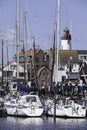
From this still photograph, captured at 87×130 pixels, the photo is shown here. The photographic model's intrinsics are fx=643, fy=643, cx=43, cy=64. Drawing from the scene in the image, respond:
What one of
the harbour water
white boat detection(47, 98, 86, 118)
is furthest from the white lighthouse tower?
the harbour water

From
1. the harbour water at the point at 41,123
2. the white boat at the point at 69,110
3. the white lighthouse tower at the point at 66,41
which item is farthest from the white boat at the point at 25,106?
the white lighthouse tower at the point at 66,41

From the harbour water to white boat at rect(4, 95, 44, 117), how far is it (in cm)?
81

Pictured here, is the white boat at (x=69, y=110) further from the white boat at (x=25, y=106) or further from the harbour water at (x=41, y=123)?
the white boat at (x=25, y=106)

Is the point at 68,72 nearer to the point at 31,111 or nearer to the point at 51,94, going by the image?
the point at 51,94

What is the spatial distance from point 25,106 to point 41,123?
5327 mm

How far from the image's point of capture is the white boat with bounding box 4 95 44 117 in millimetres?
66812

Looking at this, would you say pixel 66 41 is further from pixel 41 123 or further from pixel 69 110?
pixel 41 123

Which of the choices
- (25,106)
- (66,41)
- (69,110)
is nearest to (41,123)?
(25,106)

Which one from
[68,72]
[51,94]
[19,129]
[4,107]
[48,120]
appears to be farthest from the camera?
[68,72]

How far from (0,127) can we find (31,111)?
31.9 ft

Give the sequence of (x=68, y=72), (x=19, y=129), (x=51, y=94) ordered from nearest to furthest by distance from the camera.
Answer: (x=19, y=129)
(x=51, y=94)
(x=68, y=72)

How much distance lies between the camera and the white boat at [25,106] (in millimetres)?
66812

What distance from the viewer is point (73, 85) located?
388 feet

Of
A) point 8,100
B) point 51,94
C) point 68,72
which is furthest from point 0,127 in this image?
point 68,72
